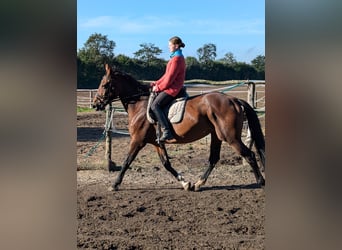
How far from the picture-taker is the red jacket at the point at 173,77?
4.36m

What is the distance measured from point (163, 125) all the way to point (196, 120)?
36 cm

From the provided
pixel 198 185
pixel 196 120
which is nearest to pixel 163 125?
pixel 196 120

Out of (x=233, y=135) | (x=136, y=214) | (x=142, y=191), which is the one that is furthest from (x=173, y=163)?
(x=136, y=214)

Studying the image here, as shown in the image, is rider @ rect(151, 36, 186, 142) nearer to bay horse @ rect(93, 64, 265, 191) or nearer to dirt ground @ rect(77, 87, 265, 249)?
bay horse @ rect(93, 64, 265, 191)

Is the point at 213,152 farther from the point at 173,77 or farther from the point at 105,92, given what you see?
the point at 105,92

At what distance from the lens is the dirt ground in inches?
118

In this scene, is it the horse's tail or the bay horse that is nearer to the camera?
the horse's tail

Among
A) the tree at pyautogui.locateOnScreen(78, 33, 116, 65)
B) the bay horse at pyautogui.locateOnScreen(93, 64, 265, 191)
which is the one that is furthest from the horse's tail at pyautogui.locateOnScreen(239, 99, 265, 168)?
the tree at pyautogui.locateOnScreen(78, 33, 116, 65)

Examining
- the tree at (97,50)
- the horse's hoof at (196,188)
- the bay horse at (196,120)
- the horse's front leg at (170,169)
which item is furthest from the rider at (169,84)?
the tree at (97,50)

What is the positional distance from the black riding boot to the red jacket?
243 mm

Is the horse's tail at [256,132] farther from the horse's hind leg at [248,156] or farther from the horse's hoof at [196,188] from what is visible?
the horse's hoof at [196,188]

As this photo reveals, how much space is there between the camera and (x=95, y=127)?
1041 centimetres
